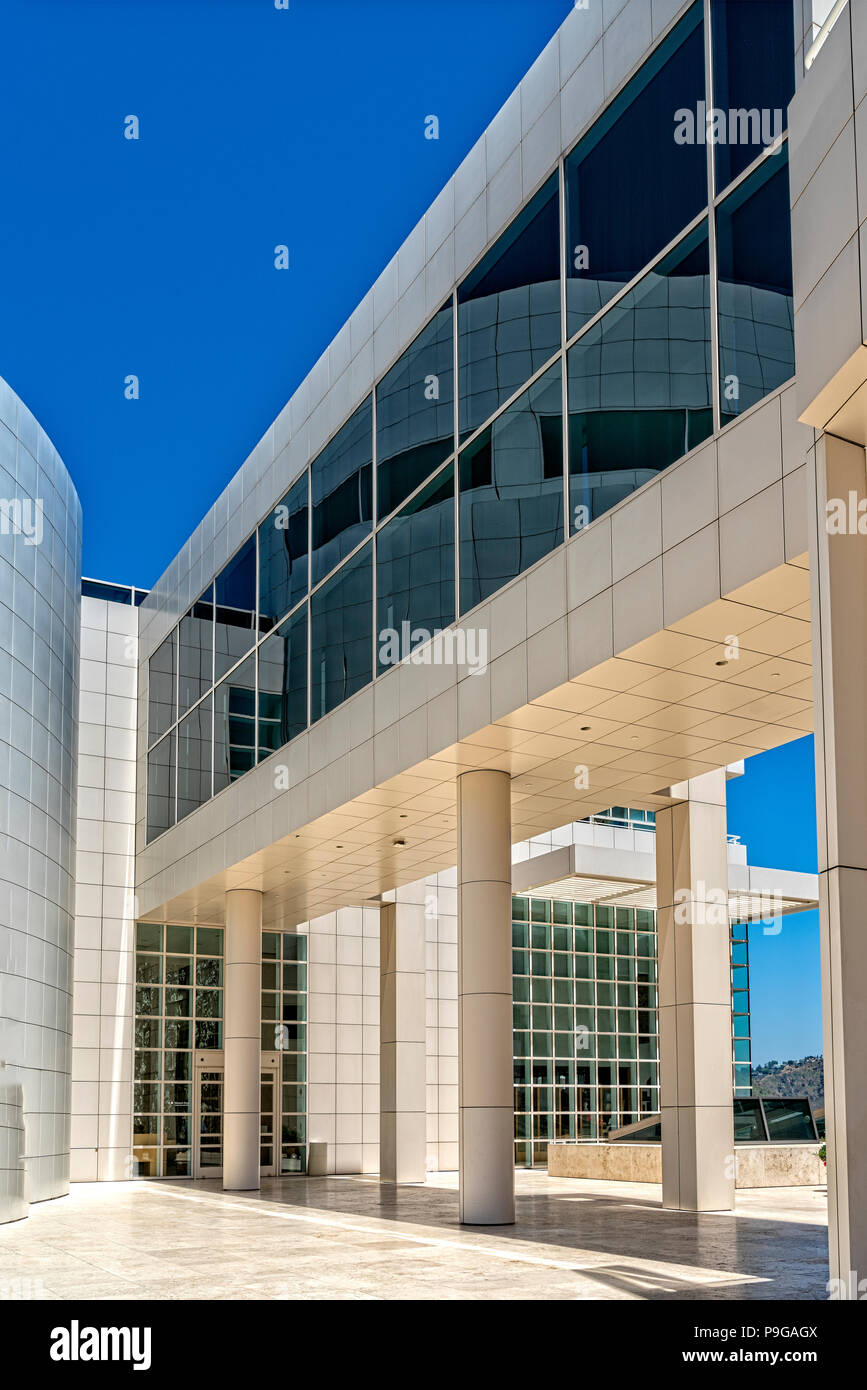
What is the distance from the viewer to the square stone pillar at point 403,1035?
108ft

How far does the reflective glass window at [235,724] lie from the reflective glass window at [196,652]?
45.4 inches

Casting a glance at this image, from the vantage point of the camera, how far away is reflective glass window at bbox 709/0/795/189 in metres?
13.1

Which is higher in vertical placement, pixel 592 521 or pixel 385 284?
pixel 385 284

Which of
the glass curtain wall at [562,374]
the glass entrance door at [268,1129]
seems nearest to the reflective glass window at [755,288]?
the glass curtain wall at [562,374]

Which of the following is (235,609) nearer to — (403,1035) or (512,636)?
(403,1035)

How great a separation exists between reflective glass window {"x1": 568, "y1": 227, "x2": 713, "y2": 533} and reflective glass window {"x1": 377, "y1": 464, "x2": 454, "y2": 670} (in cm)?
334

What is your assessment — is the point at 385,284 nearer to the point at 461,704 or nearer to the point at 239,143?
the point at 461,704

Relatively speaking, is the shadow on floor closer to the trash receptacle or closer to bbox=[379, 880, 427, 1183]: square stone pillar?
bbox=[379, 880, 427, 1183]: square stone pillar

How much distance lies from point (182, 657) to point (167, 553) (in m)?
4.27

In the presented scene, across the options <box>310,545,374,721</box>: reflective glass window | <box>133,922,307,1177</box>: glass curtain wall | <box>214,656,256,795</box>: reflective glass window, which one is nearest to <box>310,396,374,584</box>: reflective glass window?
<box>310,545,374,721</box>: reflective glass window
